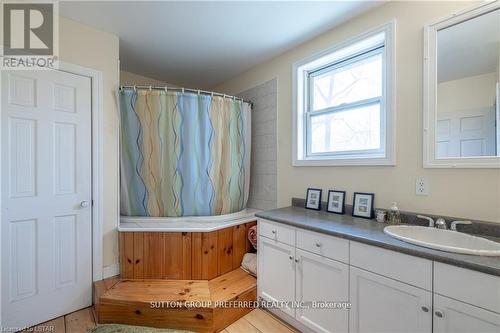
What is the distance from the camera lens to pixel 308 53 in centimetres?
225

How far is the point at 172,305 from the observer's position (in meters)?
1.75

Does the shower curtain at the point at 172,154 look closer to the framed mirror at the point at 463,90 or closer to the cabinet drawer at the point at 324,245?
the cabinet drawer at the point at 324,245

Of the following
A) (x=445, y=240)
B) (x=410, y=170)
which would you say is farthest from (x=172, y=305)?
(x=410, y=170)

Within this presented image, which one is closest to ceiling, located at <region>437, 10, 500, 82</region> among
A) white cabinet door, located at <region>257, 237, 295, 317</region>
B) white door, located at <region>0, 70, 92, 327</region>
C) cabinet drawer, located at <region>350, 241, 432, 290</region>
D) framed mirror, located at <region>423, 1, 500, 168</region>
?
framed mirror, located at <region>423, 1, 500, 168</region>

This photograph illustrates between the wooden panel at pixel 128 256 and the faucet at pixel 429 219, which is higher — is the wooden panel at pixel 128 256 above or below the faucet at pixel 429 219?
below

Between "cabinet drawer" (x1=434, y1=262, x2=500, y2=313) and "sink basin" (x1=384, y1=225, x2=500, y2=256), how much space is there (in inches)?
3.8

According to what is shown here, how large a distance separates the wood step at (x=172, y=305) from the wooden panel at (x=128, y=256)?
123 mm

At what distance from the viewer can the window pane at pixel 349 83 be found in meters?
1.92

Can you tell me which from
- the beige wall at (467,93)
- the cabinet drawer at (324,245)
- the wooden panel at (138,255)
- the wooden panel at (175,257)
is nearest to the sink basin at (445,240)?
the cabinet drawer at (324,245)

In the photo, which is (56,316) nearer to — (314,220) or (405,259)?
(314,220)

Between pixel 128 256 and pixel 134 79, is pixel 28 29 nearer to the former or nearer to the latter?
pixel 134 79

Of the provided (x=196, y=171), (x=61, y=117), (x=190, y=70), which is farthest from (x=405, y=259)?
(x=190, y=70)

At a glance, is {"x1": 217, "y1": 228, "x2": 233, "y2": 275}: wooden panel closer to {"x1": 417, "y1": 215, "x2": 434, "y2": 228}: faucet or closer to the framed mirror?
{"x1": 417, "y1": 215, "x2": 434, "y2": 228}: faucet

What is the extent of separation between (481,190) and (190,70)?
294 cm
